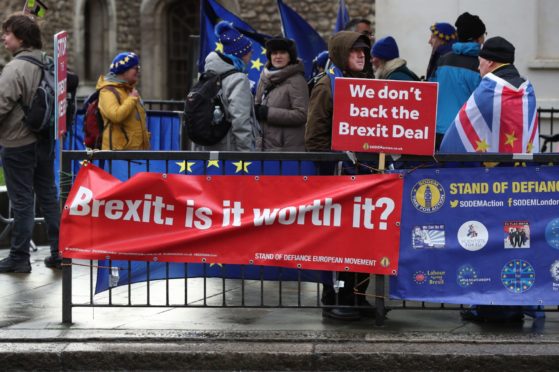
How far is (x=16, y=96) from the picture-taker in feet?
33.0

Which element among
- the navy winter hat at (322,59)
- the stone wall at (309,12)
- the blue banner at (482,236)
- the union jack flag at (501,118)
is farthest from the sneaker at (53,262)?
the stone wall at (309,12)

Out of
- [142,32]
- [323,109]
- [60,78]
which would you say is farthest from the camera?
[142,32]

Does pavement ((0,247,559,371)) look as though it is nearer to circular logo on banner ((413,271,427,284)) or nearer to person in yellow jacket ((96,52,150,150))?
circular logo on banner ((413,271,427,284))

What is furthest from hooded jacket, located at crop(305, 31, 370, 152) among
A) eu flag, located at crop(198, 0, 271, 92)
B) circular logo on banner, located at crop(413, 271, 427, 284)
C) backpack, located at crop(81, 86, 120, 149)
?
eu flag, located at crop(198, 0, 271, 92)

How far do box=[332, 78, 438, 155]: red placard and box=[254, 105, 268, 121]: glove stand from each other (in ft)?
6.35

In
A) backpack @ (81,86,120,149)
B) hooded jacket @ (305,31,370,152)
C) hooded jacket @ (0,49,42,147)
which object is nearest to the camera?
hooded jacket @ (305,31,370,152)

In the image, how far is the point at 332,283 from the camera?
8.24 metres

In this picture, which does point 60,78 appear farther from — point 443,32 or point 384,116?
point 443,32

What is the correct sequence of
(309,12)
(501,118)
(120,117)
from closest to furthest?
1. (501,118)
2. (120,117)
3. (309,12)

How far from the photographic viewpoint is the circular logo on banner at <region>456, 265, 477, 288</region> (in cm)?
789

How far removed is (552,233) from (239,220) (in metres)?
2.00

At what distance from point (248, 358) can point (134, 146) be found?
3309 mm

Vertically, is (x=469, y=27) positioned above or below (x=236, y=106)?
above

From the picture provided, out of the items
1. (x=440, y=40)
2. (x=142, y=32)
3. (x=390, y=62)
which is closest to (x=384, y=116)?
(x=390, y=62)
